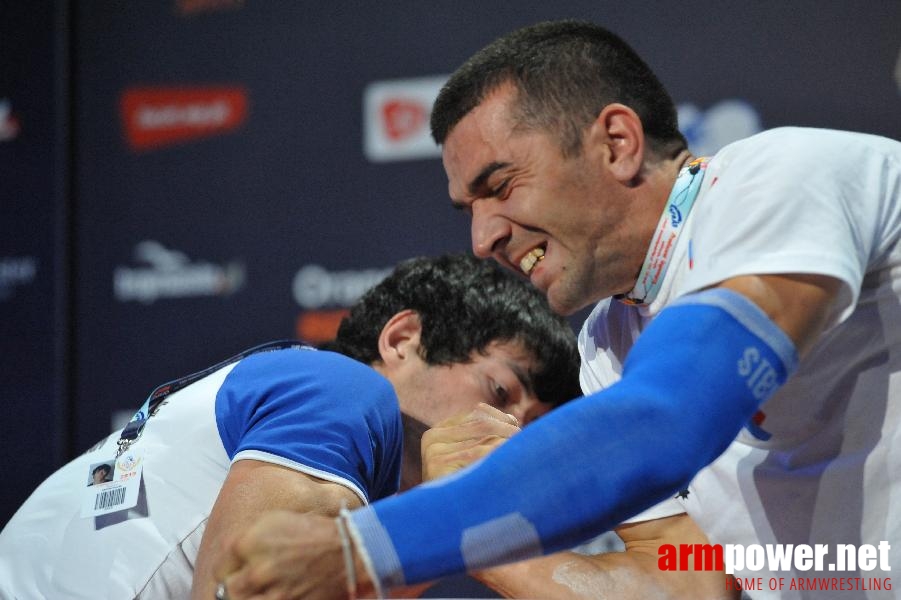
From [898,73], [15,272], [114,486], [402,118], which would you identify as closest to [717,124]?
[898,73]

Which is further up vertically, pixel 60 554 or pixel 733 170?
pixel 733 170

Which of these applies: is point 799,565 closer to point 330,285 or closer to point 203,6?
point 330,285

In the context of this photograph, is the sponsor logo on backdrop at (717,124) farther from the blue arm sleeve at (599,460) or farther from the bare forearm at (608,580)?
the blue arm sleeve at (599,460)

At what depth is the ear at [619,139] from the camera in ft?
4.01

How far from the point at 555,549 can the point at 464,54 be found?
1.59 m

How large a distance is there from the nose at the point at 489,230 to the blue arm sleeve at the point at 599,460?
0.42 meters

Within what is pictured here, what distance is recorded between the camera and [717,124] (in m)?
1.99

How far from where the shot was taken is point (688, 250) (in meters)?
1.14

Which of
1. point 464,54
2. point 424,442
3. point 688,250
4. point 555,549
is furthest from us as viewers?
point 464,54

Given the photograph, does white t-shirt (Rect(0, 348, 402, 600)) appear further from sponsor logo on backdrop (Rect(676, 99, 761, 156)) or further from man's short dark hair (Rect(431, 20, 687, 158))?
sponsor logo on backdrop (Rect(676, 99, 761, 156))

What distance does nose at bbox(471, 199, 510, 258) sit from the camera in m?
1.24

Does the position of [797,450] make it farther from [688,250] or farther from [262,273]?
[262,273]

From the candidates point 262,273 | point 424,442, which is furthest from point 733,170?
point 262,273

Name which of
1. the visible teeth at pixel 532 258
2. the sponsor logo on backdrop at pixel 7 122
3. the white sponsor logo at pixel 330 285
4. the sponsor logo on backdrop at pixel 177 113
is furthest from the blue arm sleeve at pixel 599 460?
the sponsor logo on backdrop at pixel 7 122
